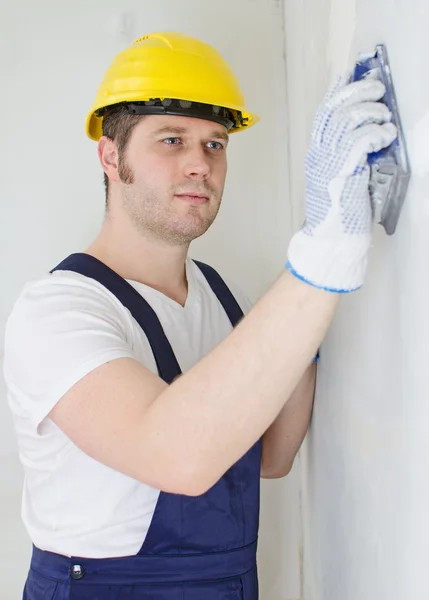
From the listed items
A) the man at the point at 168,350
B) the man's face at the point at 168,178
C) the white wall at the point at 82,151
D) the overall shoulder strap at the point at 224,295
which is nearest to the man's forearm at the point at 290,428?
the man at the point at 168,350

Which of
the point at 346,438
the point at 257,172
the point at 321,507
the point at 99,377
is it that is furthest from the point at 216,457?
the point at 257,172

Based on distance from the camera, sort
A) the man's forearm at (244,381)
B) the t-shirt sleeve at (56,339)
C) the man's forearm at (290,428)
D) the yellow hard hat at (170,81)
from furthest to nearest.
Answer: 1. the man's forearm at (290,428)
2. the yellow hard hat at (170,81)
3. the t-shirt sleeve at (56,339)
4. the man's forearm at (244,381)

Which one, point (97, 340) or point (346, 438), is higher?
point (97, 340)

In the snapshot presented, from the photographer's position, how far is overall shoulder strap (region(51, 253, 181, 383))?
126 cm

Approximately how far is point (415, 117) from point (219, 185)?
0.87m

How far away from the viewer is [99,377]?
985mm

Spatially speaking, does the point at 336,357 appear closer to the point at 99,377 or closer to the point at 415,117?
the point at 99,377

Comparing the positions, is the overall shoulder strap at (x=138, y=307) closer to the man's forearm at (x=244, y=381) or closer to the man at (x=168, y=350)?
the man at (x=168, y=350)

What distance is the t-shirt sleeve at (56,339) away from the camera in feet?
3.33

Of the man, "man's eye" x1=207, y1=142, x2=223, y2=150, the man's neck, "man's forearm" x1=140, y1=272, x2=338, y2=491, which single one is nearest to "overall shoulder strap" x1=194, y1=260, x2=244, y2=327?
the man

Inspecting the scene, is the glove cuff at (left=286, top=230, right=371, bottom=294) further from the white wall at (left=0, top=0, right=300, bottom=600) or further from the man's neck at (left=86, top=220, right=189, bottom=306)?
the white wall at (left=0, top=0, right=300, bottom=600)

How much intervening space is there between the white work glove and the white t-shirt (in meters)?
0.40

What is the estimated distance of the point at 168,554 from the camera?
125 centimetres

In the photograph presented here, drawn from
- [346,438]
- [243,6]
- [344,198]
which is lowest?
[346,438]
